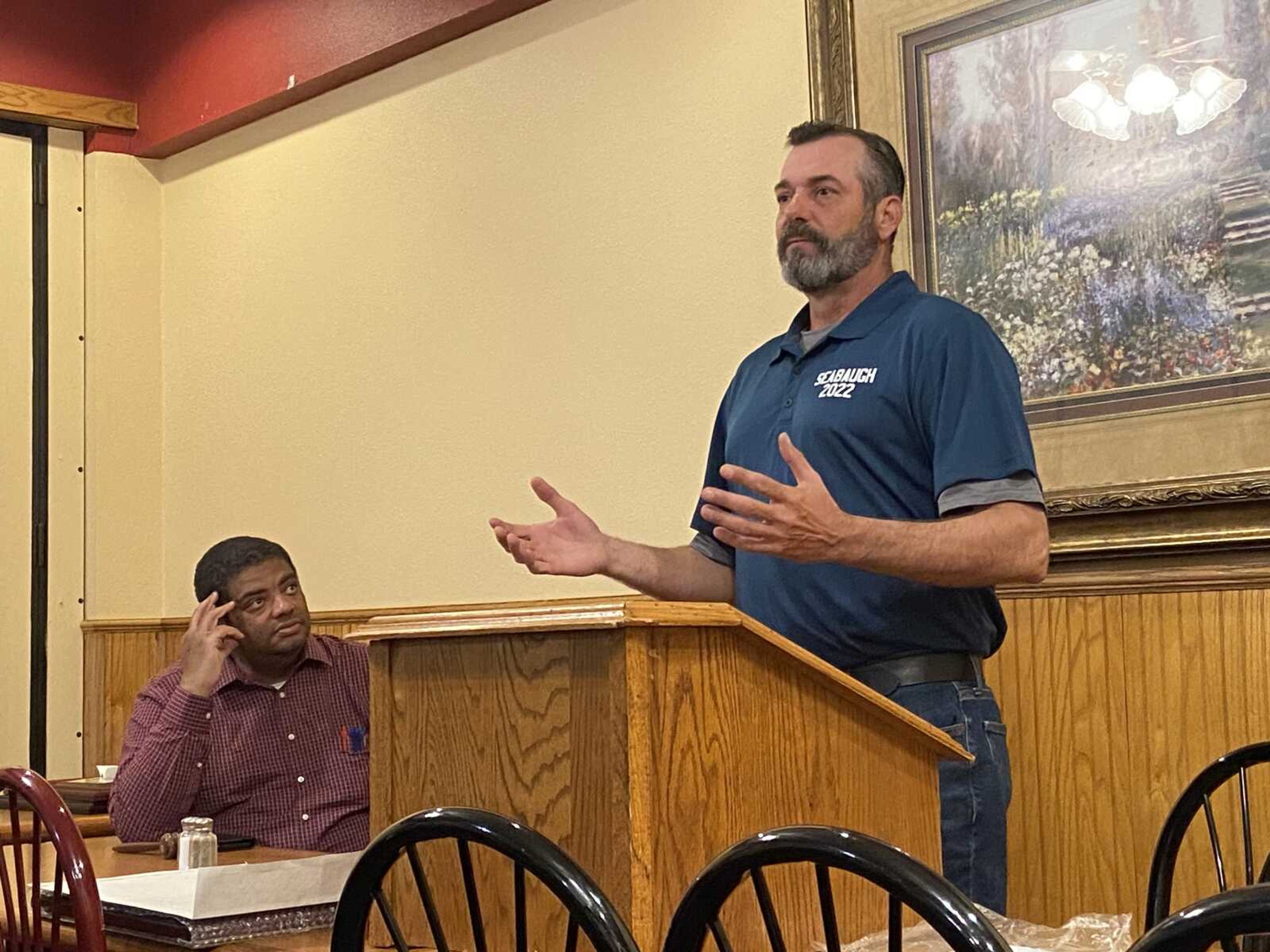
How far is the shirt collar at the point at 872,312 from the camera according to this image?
2223mm

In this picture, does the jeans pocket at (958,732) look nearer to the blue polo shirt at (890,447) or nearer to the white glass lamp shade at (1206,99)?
the blue polo shirt at (890,447)

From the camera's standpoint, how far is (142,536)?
204 inches

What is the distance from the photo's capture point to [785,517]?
1.75 meters

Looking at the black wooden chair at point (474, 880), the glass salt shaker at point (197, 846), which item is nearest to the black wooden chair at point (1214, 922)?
the black wooden chair at point (474, 880)

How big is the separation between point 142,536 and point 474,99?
1865mm

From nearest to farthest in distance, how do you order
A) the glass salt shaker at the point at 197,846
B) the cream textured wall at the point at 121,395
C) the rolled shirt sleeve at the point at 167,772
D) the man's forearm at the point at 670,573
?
the man's forearm at the point at 670,573 < the glass salt shaker at the point at 197,846 < the rolled shirt sleeve at the point at 167,772 < the cream textured wall at the point at 121,395

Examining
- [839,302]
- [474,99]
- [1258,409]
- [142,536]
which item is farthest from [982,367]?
[142,536]

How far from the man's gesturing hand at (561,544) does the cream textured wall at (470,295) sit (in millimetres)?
1451

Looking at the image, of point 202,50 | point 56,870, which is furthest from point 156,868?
point 202,50

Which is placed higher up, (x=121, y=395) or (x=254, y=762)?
(x=121, y=395)

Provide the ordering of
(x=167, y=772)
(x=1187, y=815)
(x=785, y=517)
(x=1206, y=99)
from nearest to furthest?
(x=785, y=517), (x=1187, y=815), (x=1206, y=99), (x=167, y=772)

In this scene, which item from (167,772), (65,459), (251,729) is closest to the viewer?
(167,772)

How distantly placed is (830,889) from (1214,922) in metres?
0.31

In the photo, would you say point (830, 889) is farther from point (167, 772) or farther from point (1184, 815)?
point (167, 772)
